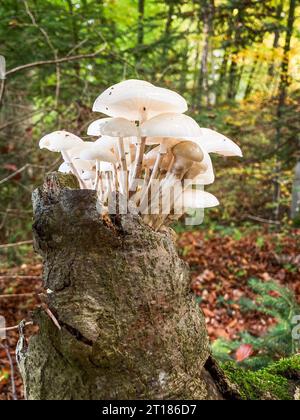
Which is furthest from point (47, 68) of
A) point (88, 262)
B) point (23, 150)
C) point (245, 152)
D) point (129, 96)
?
point (245, 152)

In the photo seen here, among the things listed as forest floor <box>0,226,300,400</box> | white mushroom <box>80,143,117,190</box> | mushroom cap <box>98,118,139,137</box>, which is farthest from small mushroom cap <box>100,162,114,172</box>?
forest floor <box>0,226,300,400</box>

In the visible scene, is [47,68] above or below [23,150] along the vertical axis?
above

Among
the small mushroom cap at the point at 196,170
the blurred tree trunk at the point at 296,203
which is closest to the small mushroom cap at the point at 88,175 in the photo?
the small mushroom cap at the point at 196,170

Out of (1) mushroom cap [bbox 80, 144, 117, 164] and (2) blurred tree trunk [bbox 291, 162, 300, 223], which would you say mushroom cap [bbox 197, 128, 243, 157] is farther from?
(2) blurred tree trunk [bbox 291, 162, 300, 223]

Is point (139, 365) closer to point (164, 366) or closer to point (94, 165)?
point (164, 366)

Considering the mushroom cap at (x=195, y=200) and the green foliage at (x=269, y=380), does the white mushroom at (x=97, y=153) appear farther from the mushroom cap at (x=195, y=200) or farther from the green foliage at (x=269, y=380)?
the green foliage at (x=269, y=380)

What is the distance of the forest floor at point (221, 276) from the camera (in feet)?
18.7

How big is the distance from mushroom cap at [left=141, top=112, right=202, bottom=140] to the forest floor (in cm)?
374

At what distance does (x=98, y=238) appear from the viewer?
4.25ft

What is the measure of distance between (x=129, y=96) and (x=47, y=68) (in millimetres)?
5660

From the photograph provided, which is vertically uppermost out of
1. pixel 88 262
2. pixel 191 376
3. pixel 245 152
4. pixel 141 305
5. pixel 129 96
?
pixel 129 96

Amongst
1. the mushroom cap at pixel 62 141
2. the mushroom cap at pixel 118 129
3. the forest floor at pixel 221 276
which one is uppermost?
the mushroom cap at pixel 118 129

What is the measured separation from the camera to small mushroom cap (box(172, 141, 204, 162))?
1.58m

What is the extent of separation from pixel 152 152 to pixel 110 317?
889 millimetres
